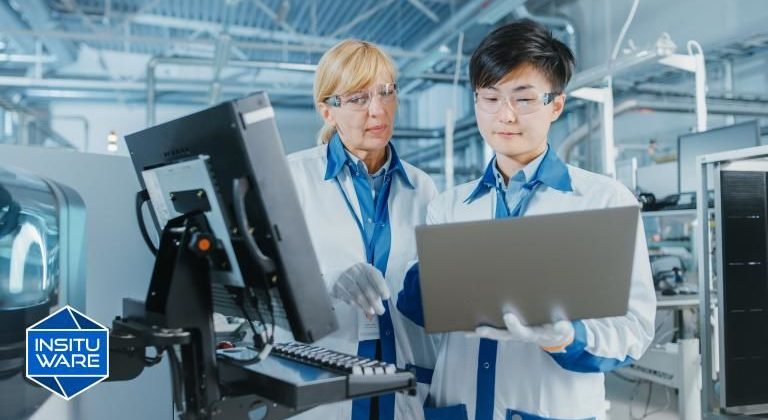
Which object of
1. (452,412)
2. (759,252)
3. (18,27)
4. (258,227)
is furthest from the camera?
(18,27)

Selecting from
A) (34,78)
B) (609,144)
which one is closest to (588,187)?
(609,144)

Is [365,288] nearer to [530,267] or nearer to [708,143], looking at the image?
[530,267]

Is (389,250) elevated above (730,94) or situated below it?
below

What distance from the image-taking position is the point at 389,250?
4.30ft

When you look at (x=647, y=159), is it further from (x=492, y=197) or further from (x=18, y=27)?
(x=18, y=27)

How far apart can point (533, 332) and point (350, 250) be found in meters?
0.51

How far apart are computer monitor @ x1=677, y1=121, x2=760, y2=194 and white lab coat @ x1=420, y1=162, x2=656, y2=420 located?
7.07ft

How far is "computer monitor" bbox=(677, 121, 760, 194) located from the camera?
291cm

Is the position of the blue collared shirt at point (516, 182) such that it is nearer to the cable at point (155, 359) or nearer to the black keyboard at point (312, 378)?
the black keyboard at point (312, 378)

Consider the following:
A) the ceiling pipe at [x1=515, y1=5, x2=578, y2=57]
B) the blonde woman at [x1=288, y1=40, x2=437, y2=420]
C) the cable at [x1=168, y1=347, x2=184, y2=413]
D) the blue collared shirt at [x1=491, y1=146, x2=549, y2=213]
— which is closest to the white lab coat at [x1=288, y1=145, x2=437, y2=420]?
the blonde woman at [x1=288, y1=40, x2=437, y2=420]

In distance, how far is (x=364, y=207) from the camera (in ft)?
4.41

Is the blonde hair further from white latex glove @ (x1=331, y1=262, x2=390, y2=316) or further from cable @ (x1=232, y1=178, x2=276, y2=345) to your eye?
cable @ (x1=232, y1=178, x2=276, y2=345)

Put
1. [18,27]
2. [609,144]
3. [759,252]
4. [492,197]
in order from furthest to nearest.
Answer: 1. [18,27]
2. [609,144]
3. [759,252]
4. [492,197]

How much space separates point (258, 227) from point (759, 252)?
2.21 meters
